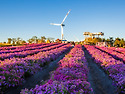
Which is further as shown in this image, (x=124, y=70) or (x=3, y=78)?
(x=124, y=70)

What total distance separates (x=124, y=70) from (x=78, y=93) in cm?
537

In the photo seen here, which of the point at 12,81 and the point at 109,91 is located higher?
the point at 12,81

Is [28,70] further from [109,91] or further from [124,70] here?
[124,70]

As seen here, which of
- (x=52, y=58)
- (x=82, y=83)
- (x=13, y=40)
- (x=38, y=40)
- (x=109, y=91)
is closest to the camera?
(x=82, y=83)

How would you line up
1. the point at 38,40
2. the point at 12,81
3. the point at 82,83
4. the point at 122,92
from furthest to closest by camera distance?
the point at 38,40, the point at 12,81, the point at 122,92, the point at 82,83

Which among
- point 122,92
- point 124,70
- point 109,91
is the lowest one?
point 109,91

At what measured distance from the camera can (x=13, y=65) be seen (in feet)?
29.1

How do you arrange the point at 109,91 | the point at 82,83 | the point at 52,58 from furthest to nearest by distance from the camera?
the point at 52,58 < the point at 109,91 < the point at 82,83

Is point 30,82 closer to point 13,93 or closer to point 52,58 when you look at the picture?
point 13,93

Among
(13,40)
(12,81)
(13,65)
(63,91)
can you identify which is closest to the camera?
(63,91)

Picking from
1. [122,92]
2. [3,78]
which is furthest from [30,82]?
[122,92]

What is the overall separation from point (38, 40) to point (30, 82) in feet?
317

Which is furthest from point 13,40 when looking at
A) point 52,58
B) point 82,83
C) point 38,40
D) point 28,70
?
point 82,83

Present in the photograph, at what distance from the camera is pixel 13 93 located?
7.36 meters
